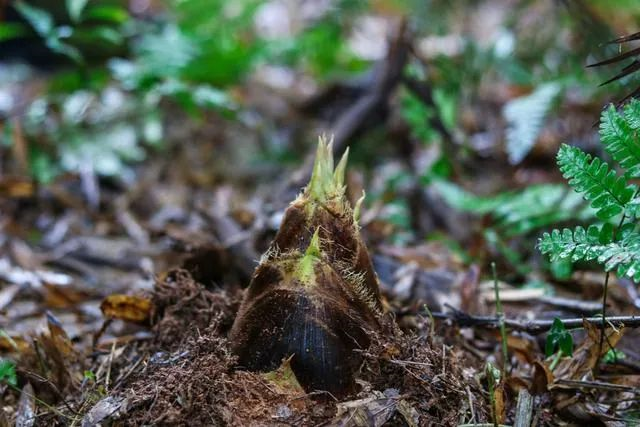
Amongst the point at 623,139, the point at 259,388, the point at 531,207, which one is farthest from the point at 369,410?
the point at 531,207

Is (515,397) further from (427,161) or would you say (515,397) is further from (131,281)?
(427,161)

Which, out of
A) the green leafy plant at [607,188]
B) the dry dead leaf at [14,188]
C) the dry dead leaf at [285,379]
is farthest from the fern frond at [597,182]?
the dry dead leaf at [14,188]

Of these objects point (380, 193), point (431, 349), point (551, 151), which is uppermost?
point (551, 151)

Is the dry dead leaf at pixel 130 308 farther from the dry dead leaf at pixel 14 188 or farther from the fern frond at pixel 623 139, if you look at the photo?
the dry dead leaf at pixel 14 188

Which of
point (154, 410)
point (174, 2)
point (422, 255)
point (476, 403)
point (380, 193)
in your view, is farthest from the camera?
point (174, 2)

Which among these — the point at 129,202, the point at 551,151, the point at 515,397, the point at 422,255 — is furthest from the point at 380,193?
the point at 515,397

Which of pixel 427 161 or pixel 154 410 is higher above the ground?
pixel 427 161

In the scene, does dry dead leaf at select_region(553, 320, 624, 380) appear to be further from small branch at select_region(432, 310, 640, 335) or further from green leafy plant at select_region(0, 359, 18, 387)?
green leafy plant at select_region(0, 359, 18, 387)
